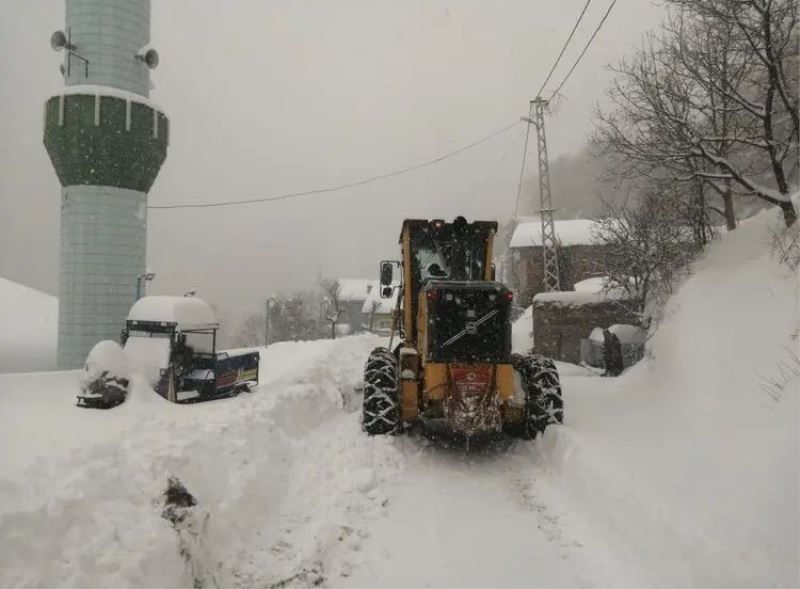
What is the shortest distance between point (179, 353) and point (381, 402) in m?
6.04

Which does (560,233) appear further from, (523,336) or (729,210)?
(729,210)

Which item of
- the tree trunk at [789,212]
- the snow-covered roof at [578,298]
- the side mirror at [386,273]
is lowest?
the snow-covered roof at [578,298]

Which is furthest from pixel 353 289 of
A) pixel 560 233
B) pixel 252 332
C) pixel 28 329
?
pixel 28 329

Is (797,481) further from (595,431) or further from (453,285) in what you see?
(453,285)

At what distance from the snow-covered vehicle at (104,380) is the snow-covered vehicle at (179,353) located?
194 centimetres

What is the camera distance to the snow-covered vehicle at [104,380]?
8.31 m

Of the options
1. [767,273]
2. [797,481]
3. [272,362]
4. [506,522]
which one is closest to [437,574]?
[506,522]

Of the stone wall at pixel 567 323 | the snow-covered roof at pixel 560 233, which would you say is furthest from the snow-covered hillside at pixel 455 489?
the snow-covered roof at pixel 560 233

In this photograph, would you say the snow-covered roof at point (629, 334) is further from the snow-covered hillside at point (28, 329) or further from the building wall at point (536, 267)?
the snow-covered hillside at point (28, 329)

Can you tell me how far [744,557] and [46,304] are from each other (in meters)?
37.8

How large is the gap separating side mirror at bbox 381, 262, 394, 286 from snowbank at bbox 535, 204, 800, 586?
345 cm

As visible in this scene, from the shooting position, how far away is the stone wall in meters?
18.1

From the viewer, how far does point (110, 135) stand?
25844 mm

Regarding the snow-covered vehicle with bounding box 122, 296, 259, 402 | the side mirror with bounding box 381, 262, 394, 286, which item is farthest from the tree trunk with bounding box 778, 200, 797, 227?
the snow-covered vehicle with bounding box 122, 296, 259, 402
